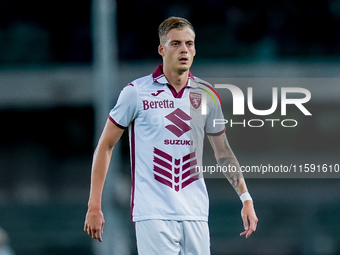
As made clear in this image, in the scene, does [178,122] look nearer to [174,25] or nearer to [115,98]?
[174,25]

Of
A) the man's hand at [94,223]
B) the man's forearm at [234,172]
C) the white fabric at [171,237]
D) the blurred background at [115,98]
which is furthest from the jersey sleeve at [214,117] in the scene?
the blurred background at [115,98]

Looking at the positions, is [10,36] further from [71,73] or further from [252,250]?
[252,250]

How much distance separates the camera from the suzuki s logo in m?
3.72

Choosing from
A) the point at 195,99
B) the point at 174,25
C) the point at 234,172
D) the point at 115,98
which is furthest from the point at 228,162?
the point at 115,98

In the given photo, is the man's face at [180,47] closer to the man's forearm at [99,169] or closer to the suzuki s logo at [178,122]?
the suzuki s logo at [178,122]

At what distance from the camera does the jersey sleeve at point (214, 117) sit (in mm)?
3885

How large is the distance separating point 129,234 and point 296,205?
2.43 meters

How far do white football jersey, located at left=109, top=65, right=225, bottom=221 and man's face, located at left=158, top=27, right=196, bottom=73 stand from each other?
0.52 feet

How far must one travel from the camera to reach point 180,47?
3723 mm

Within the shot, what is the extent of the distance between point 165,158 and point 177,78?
1.41 feet

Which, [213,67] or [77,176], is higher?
[213,67]

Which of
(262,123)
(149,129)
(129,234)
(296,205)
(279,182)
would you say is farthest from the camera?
(262,123)

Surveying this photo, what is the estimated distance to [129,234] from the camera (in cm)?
862

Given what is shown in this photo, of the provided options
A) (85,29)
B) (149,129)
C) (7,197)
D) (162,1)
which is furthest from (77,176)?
(149,129)
